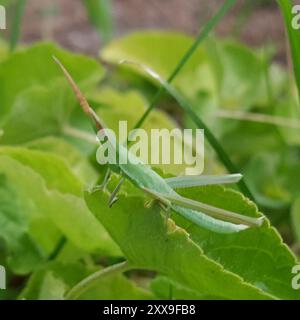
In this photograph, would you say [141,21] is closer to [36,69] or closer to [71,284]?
[36,69]

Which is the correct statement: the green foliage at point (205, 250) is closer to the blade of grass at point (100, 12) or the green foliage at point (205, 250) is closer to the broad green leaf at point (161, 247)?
the broad green leaf at point (161, 247)

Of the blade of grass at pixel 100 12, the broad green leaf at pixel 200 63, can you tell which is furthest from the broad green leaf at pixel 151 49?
the blade of grass at pixel 100 12

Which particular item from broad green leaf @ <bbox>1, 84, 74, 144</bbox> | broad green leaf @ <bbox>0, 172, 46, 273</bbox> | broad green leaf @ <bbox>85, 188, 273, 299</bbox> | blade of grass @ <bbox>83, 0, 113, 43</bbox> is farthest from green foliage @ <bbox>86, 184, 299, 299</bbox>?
blade of grass @ <bbox>83, 0, 113, 43</bbox>

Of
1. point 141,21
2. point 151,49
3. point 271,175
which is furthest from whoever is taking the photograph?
point 141,21

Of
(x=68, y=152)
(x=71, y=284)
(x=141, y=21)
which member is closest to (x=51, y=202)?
(x=71, y=284)
